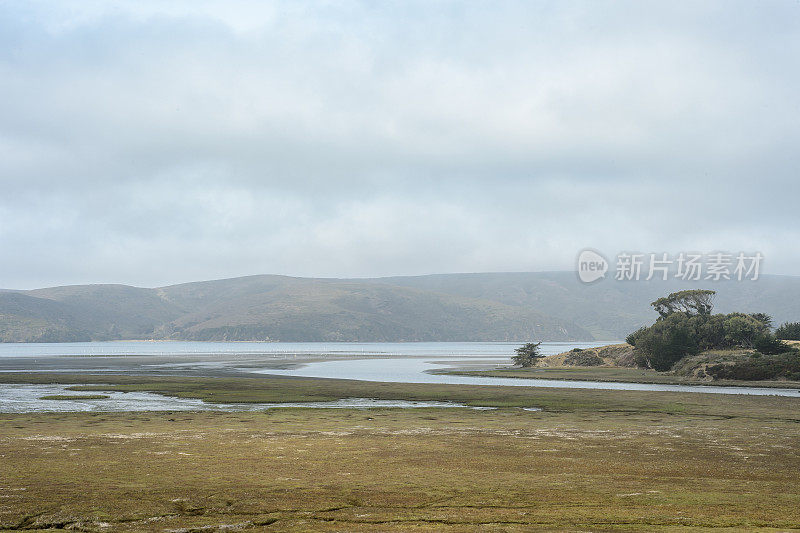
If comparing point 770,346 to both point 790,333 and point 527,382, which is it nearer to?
point 790,333

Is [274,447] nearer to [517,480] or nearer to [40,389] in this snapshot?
[517,480]

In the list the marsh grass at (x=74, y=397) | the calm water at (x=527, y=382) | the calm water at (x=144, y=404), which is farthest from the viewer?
the calm water at (x=527, y=382)

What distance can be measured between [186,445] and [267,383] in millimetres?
43481

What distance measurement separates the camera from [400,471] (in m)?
21.8

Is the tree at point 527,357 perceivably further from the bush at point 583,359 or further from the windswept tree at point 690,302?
the windswept tree at point 690,302

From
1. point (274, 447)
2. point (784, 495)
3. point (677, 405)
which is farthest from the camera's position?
point (677, 405)

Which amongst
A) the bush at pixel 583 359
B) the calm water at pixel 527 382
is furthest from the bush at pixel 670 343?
the calm water at pixel 527 382

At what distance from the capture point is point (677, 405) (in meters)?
47.2

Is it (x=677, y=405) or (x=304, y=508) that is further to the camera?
(x=677, y=405)

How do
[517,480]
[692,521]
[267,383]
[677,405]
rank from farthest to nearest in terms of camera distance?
[267,383]
[677,405]
[517,480]
[692,521]

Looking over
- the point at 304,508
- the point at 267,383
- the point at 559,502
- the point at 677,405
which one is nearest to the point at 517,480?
the point at 559,502

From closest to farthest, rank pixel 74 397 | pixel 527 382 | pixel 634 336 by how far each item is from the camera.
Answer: pixel 74 397 → pixel 527 382 → pixel 634 336

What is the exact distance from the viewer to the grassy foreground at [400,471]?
15.6m

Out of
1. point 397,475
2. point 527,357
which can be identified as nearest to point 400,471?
point 397,475
